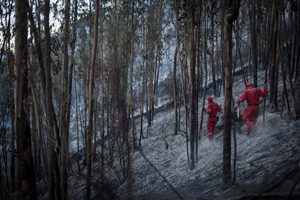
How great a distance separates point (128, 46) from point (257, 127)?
6528mm

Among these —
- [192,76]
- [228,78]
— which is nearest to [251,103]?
[192,76]

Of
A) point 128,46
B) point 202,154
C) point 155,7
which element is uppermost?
point 155,7

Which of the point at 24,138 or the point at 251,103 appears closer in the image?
the point at 24,138

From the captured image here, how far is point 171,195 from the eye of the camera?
472cm

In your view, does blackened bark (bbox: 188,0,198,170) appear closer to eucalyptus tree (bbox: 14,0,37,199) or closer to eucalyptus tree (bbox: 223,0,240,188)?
eucalyptus tree (bbox: 223,0,240,188)

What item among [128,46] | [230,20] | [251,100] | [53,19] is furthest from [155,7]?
[230,20]

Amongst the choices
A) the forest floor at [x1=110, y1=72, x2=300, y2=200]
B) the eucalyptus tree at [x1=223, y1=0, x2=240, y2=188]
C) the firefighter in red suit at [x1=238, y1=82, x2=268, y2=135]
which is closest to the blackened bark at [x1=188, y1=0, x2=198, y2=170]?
the forest floor at [x1=110, y1=72, x2=300, y2=200]

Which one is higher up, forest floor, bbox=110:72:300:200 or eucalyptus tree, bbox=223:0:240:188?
eucalyptus tree, bbox=223:0:240:188

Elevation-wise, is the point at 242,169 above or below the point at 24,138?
below

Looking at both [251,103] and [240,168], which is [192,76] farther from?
[240,168]

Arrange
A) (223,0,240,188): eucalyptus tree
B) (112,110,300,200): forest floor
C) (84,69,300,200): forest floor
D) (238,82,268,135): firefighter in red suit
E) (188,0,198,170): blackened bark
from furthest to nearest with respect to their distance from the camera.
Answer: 1. (238,82,268,135): firefighter in red suit
2. (188,0,198,170): blackened bark
3. (223,0,240,188): eucalyptus tree
4. (112,110,300,200): forest floor
5. (84,69,300,200): forest floor

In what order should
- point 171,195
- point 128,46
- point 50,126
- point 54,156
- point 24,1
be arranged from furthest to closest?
point 128,46 < point 171,195 < point 54,156 < point 50,126 < point 24,1

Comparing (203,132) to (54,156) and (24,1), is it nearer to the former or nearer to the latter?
(54,156)

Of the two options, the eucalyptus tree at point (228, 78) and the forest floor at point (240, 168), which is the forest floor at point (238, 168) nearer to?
the forest floor at point (240, 168)
